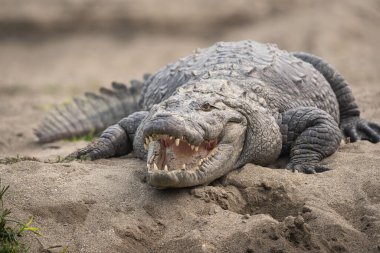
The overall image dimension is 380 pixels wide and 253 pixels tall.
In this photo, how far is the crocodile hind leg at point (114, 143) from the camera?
5578 millimetres

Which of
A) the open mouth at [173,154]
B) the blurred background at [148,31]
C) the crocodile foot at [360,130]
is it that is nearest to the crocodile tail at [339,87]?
the crocodile foot at [360,130]

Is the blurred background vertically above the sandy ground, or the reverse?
the sandy ground

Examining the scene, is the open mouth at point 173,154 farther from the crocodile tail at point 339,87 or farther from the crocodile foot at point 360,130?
the crocodile tail at point 339,87

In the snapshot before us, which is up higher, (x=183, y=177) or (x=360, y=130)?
(x=183, y=177)

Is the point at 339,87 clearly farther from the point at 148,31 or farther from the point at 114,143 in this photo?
the point at 148,31

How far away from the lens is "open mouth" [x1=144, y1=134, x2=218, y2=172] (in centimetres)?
437

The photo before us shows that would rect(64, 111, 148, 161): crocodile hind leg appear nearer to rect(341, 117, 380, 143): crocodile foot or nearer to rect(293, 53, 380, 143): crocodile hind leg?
rect(293, 53, 380, 143): crocodile hind leg

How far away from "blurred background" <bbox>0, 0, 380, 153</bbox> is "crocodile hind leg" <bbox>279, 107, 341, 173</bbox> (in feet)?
27.0

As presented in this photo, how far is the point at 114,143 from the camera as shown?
18.6 feet

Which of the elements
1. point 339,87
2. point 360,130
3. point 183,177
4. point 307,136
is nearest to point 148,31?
point 339,87

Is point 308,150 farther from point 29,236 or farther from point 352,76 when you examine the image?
point 352,76

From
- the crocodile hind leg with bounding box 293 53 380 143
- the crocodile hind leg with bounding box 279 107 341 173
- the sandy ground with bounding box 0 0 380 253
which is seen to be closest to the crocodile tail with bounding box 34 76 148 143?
the sandy ground with bounding box 0 0 380 253

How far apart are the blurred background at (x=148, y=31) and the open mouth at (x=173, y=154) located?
889cm

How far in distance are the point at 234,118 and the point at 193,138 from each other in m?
0.69
